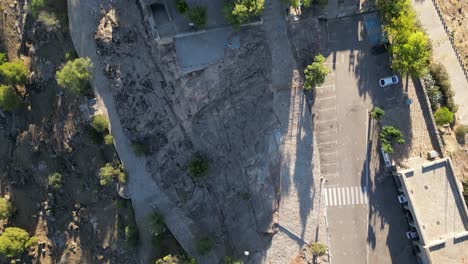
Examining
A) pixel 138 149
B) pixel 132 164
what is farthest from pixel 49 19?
pixel 132 164

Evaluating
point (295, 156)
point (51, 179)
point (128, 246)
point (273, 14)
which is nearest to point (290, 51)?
point (273, 14)

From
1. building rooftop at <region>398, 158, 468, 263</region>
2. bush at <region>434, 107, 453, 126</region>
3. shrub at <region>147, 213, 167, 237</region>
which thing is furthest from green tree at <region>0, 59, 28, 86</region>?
bush at <region>434, 107, 453, 126</region>

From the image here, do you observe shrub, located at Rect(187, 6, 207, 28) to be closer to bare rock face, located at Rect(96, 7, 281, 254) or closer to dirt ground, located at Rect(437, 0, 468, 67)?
bare rock face, located at Rect(96, 7, 281, 254)

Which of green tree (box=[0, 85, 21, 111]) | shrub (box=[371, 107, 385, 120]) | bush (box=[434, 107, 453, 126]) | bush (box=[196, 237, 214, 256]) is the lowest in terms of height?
bush (box=[196, 237, 214, 256])

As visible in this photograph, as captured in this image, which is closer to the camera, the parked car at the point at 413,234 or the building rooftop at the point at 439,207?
the building rooftop at the point at 439,207

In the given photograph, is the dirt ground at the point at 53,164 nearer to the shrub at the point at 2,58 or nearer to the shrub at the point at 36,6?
the shrub at the point at 36,6

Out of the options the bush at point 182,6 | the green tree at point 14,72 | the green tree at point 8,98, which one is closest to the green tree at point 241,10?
the bush at point 182,6
